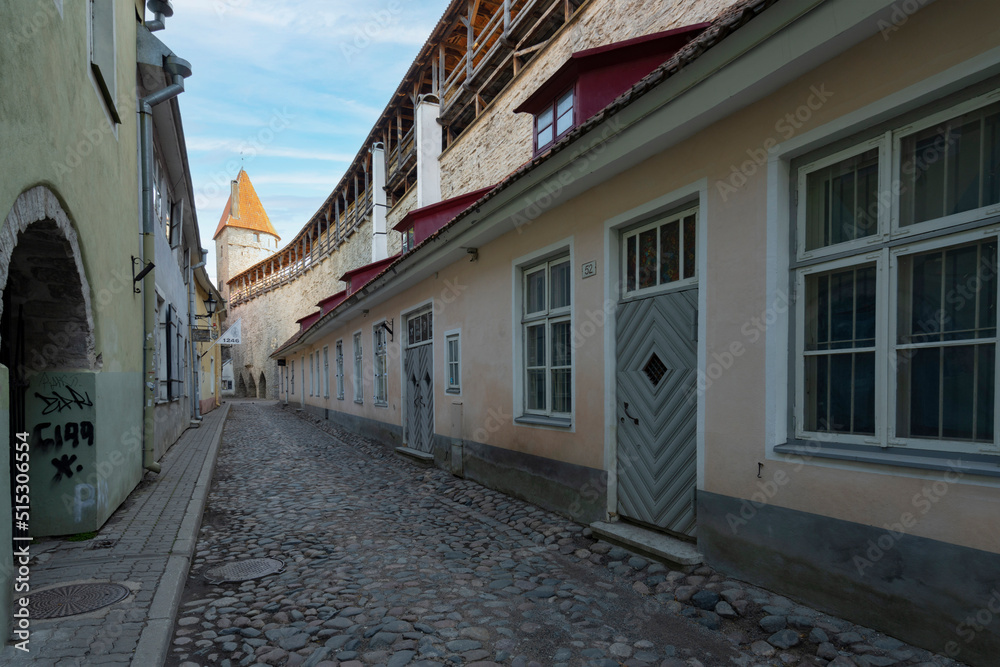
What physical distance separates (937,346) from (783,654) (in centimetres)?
178

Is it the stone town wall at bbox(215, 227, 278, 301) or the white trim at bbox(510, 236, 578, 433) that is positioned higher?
the stone town wall at bbox(215, 227, 278, 301)

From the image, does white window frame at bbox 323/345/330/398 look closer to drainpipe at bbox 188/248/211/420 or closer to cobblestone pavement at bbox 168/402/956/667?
drainpipe at bbox 188/248/211/420

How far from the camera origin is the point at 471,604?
147 inches

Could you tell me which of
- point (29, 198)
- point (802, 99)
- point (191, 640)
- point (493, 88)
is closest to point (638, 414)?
point (802, 99)

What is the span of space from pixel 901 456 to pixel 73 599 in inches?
191

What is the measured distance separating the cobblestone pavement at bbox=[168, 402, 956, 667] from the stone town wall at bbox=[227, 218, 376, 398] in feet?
66.3

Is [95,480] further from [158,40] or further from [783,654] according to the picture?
[158,40]

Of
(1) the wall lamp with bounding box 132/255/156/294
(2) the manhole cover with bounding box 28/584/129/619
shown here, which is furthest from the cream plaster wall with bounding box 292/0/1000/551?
(1) the wall lamp with bounding box 132/255/156/294

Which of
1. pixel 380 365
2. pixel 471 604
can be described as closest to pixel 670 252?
pixel 471 604

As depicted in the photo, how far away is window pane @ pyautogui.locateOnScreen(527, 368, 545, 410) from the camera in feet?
21.0

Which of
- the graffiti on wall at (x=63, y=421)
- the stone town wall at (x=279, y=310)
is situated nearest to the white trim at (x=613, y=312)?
the graffiti on wall at (x=63, y=421)

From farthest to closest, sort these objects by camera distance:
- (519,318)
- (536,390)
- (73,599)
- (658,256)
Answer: (519,318) < (536,390) < (658,256) < (73,599)

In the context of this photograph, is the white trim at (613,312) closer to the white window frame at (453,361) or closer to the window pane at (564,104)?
the window pane at (564,104)

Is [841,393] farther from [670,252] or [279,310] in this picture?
[279,310]
